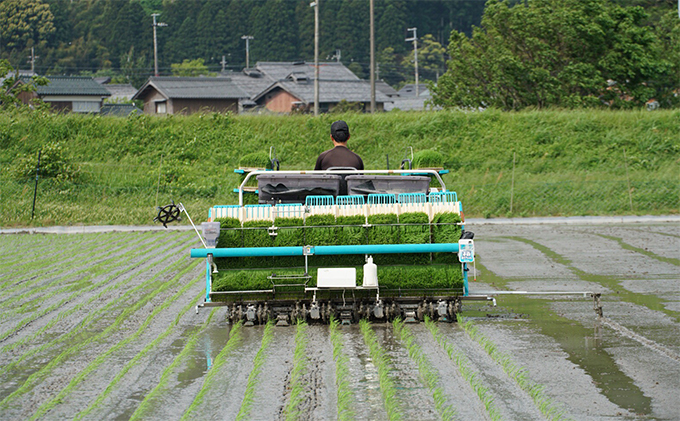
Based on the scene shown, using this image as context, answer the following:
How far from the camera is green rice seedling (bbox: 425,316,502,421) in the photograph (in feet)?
15.8

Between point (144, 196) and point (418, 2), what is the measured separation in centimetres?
6159

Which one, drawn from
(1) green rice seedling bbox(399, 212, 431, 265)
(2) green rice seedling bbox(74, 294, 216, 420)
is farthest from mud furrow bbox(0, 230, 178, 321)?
(1) green rice seedling bbox(399, 212, 431, 265)

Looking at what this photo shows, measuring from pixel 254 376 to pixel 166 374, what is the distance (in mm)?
691

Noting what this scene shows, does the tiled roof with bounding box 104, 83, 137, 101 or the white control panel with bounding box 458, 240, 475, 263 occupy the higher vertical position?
the tiled roof with bounding box 104, 83, 137, 101

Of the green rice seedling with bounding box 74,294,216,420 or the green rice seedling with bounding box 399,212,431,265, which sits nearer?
the green rice seedling with bounding box 74,294,216,420

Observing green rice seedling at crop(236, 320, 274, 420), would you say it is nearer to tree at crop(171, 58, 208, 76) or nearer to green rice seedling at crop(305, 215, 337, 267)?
green rice seedling at crop(305, 215, 337, 267)

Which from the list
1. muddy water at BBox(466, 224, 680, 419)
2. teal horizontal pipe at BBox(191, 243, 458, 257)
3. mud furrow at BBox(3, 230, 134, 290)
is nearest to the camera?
muddy water at BBox(466, 224, 680, 419)

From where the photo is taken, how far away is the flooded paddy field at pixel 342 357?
16.2ft

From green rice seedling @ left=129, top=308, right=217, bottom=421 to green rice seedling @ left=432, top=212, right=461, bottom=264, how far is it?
243cm

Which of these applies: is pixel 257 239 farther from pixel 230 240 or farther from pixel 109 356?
pixel 109 356

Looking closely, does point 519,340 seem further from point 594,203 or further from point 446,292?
point 594,203

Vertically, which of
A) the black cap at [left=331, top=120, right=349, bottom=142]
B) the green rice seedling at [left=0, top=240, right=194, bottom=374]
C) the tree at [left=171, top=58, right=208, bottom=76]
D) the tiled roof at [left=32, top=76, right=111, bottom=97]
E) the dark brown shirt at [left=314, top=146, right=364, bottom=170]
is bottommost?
the green rice seedling at [left=0, top=240, right=194, bottom=374]

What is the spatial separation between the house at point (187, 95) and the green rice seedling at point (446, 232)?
38.4 meters

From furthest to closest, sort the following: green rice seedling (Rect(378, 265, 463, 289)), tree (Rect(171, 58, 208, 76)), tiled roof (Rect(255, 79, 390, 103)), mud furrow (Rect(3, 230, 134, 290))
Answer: tree (Rect(171, 58, 208, 76)), tiled roof (Rect(255, 79, 390, 103)), mud furrow (Rect(3, 230, 134, 290)), green rice seedling (Rect(378, 265, 463, 289))
